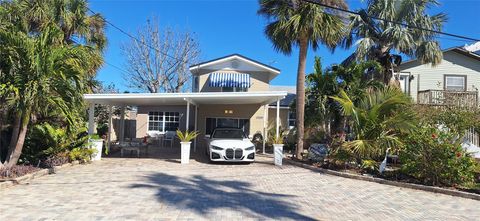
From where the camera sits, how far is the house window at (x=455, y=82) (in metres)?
24.0

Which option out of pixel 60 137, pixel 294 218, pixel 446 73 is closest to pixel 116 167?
pixel 60 137

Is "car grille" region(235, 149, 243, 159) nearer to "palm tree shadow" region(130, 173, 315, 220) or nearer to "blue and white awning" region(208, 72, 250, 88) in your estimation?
"palm tree shadow" region(130, 173, 315, 220)

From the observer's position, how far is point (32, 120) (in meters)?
11.5

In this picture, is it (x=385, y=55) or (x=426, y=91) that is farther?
(x=426, y=91)

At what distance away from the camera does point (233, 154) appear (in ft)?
48.8

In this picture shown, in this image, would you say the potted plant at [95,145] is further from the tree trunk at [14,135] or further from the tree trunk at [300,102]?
the tree trunk at [300,102]

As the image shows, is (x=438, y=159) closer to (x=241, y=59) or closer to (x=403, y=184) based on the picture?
(x=403, y=184)

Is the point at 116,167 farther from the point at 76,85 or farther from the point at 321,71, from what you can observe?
the point at 321,71

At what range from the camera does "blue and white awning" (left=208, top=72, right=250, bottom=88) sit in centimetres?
2211

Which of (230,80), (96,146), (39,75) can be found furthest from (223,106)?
(39,75)

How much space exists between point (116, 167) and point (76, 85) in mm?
3840

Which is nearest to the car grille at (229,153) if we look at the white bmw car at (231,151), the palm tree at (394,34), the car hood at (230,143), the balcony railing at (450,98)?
the white bmw car at (231,151)

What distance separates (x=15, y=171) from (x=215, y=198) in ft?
18.8

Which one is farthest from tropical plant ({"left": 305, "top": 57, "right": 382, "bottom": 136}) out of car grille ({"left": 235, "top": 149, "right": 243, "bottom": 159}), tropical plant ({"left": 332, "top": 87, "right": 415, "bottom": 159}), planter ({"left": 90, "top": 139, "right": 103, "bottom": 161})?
planter ({"left": 90, "top": 139, "right": 103, "bottom": 161})
